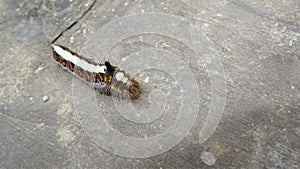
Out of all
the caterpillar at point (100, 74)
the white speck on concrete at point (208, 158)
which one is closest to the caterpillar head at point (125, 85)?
the caterpillar at point (100, 74)

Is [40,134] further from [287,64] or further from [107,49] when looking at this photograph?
[287,64]

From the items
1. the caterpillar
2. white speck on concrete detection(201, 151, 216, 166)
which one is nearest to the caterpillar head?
the caterpillar

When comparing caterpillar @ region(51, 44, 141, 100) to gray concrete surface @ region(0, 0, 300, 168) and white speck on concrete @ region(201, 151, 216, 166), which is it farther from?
white speck on concrete @ region(201, 151, 216, 166)

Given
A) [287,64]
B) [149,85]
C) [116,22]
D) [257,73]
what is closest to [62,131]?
[149,85]

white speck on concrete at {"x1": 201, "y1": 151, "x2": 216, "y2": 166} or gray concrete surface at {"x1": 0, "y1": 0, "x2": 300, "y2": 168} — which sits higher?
gray concrete surface at {"x1": 0, "y1": 0, "x2": 300, "y2": 168}

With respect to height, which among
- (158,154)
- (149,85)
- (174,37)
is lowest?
(158,154)

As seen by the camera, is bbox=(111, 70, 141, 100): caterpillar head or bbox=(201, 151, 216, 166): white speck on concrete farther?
bbox=(111, 70, 141, 100): caterpillar head

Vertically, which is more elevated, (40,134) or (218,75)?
(218,75)
